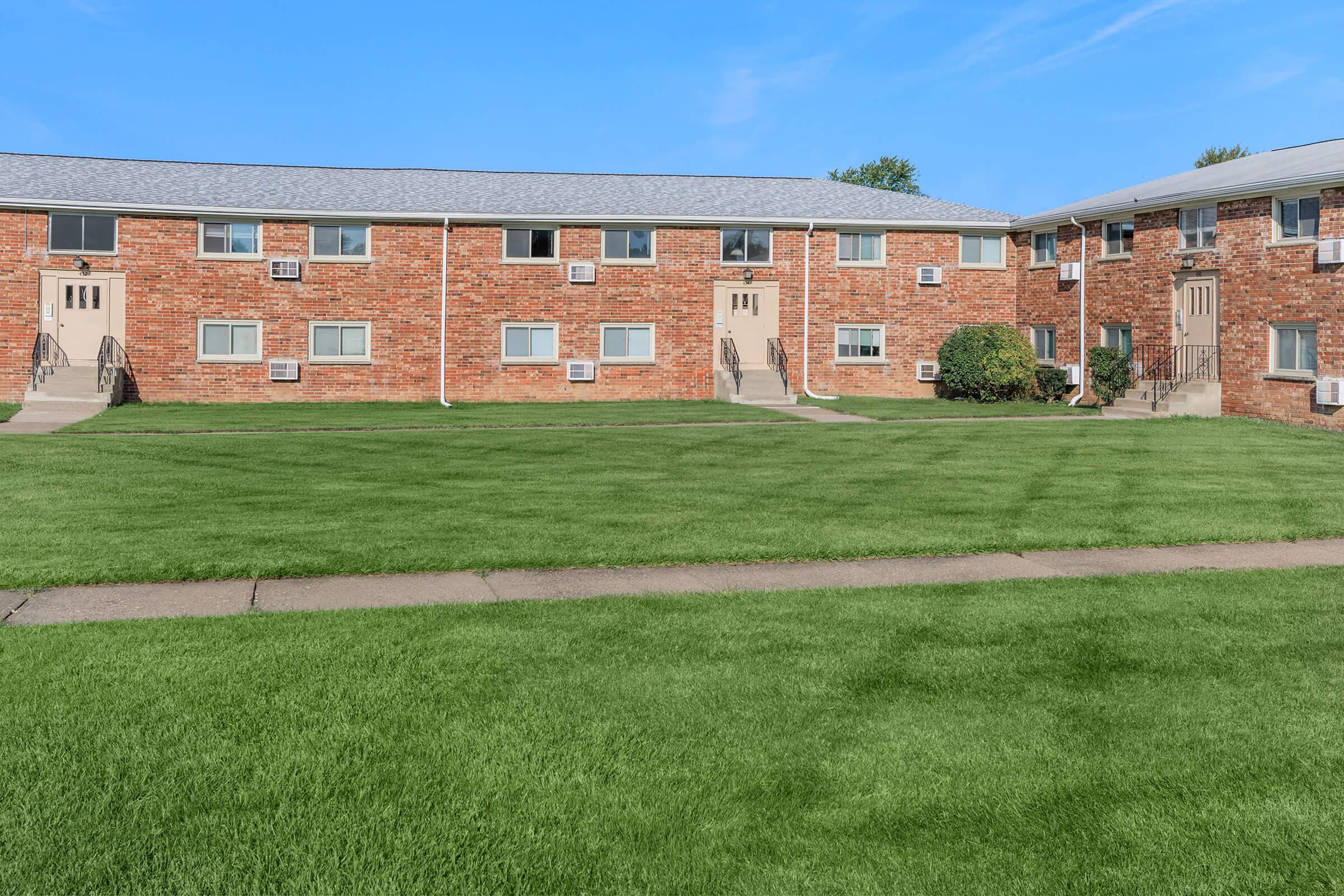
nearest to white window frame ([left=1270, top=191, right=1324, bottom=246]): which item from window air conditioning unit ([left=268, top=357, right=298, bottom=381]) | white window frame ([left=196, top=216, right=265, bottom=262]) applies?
Result: window air conditioning unit ([left=268, top=357, right=298, bottom=381])

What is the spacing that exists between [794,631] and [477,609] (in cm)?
185

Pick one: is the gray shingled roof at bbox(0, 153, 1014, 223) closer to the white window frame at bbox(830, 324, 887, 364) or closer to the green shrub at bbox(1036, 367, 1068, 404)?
the white window frame at bbox(830, 324, 887, 364)

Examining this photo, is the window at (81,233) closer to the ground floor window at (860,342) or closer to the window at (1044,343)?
the ground floor window at (860,342)

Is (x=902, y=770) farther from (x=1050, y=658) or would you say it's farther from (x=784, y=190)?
(x=784, y=190)

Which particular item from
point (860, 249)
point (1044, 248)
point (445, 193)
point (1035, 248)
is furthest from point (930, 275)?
point (445, 193)

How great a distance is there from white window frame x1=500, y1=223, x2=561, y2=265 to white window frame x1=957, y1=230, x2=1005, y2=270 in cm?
1134

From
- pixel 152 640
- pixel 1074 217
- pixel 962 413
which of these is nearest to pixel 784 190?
pixel 1074 217

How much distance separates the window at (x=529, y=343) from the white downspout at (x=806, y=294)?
6868 mm

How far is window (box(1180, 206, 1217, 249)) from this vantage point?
25969mm

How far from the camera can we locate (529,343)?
30922 millimetres

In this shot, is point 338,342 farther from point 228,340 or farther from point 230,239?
point 230,239

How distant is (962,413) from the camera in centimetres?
→ 2525

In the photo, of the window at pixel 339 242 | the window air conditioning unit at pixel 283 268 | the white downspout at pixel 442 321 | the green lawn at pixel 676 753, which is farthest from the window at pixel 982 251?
the green lawn at pixel 676 753

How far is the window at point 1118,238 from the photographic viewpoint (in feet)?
93.0
